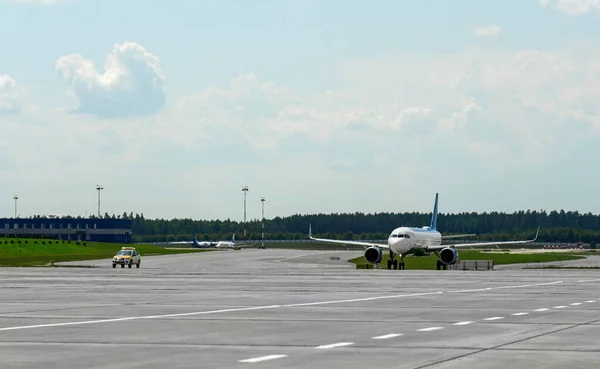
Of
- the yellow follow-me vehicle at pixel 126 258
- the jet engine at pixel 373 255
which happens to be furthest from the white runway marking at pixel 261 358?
the yellow follow-me vehicle at pixel 126 258

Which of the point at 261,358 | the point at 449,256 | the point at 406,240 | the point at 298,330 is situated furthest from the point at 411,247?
the point at 261,358

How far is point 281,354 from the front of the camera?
1912cm

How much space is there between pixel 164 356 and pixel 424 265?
95.0 m

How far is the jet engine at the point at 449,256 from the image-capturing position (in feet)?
313

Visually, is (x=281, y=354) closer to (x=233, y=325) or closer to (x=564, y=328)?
(x=233, y=325)

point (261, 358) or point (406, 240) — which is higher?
point (406, 240)

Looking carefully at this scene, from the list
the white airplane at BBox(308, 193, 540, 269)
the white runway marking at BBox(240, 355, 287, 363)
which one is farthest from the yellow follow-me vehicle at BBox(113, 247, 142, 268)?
the white runway marking at BBox(240, 355, 287, 363)

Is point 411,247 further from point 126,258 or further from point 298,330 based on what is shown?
point 298,330

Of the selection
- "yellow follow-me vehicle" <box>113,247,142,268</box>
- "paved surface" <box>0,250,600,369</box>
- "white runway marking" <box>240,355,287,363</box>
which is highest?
"yellow follow-me vehicle" <box>113,247,142,268</box>

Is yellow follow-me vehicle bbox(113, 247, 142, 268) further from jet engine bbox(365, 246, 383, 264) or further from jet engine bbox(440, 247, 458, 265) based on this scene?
jet engine bbox(440, 247, 458, 265)

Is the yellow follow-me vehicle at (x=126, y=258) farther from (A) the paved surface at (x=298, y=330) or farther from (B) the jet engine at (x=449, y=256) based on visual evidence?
(A) the paved surface at (x=298, y=330)

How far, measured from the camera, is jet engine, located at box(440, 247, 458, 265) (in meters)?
95.5

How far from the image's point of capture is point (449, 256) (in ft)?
315

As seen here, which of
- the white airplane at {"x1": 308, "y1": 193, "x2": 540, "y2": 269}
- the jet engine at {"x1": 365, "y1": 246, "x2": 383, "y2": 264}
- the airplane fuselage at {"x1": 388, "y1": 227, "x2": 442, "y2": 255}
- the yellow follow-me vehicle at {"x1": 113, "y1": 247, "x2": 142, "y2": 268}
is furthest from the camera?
the yellow follow-me vehicle at {"x1": 113, "y1": 247, "x2": 142, "y2": 268}
